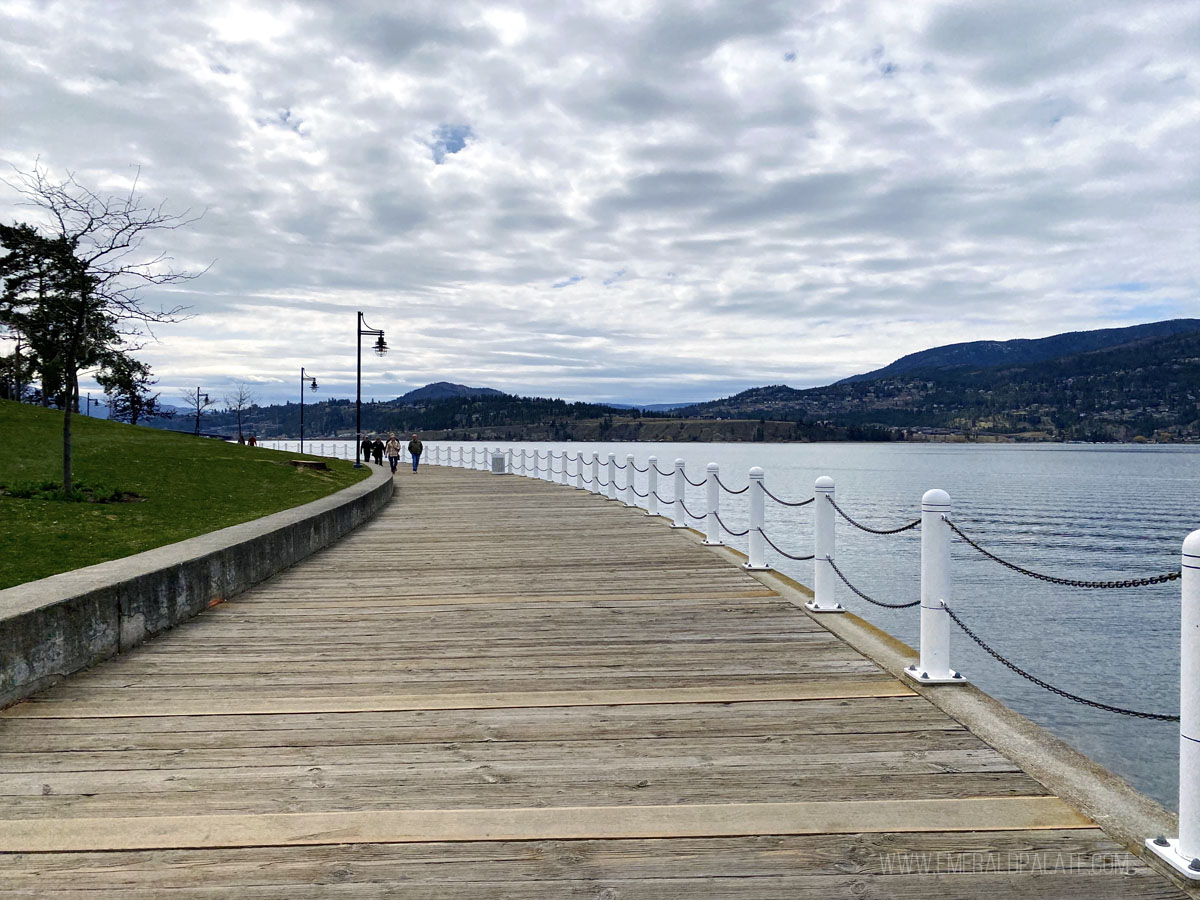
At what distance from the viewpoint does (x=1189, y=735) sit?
3.12 meters

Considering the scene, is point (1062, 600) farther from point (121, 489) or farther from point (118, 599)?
point (118, 599)

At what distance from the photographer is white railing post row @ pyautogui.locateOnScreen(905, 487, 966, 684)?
16.9ft

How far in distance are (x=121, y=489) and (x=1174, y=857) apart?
1887cm

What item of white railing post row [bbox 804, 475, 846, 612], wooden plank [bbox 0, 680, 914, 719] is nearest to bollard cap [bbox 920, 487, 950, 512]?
wooden plank [bbox 0, 680, 914, 719]

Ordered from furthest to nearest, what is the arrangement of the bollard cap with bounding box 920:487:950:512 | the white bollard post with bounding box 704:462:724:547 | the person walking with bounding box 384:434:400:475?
the person walking with bounding box 384:434:400:475, the white bollard post with bounding box 704:462:724:547, the bollard cap with bounding box 920:487:950:512

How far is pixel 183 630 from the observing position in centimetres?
648

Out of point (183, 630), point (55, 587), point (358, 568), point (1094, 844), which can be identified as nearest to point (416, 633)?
point (183, 630)

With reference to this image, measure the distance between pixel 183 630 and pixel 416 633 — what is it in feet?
5.99

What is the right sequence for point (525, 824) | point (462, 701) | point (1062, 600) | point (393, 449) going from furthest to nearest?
1. point (393, 449)
2. point (1062, 600)
3. point (462, 701)
4. point (525, 824)

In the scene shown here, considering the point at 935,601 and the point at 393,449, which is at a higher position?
the point at 393,449

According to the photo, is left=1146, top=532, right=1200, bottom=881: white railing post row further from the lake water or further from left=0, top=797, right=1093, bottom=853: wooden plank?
the lake water

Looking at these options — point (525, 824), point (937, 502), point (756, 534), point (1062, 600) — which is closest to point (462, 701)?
point (525, 824)

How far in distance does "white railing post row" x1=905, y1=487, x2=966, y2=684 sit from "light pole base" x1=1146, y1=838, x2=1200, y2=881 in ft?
6.39

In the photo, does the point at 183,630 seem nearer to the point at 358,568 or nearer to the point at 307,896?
the point at 358,568
